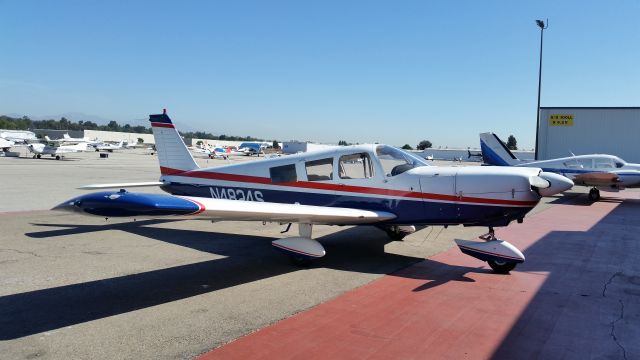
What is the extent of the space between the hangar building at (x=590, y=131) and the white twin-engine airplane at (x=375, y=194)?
28.9m

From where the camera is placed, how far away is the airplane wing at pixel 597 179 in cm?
1820

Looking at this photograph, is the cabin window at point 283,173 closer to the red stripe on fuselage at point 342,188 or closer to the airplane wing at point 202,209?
the red stripe on fuselage at point 342,188

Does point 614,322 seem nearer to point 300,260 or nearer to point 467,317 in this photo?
point 467,317

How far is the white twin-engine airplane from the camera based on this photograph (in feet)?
21.4

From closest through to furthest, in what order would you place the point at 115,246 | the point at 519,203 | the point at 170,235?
the point at 519,203 → the point at 115,246 → the point at 170,235

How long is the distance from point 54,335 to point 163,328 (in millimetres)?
948

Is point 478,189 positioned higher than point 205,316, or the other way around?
point 478,189

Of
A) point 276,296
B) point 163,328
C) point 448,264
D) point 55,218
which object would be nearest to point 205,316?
point 163,328

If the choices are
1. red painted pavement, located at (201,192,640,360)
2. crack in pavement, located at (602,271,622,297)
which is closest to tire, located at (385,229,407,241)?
red painted pavement, located at (201,192,640,360)

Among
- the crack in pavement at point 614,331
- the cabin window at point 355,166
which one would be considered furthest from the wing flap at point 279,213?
the crack in pavement at point 614,331

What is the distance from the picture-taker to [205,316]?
15.7 feet

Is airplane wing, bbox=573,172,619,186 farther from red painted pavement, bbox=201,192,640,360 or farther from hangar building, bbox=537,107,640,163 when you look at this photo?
hangar building, bbox=537,107,640,163

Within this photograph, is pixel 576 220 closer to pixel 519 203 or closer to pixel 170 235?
pixel 519 203

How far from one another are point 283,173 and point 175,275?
2780mm
